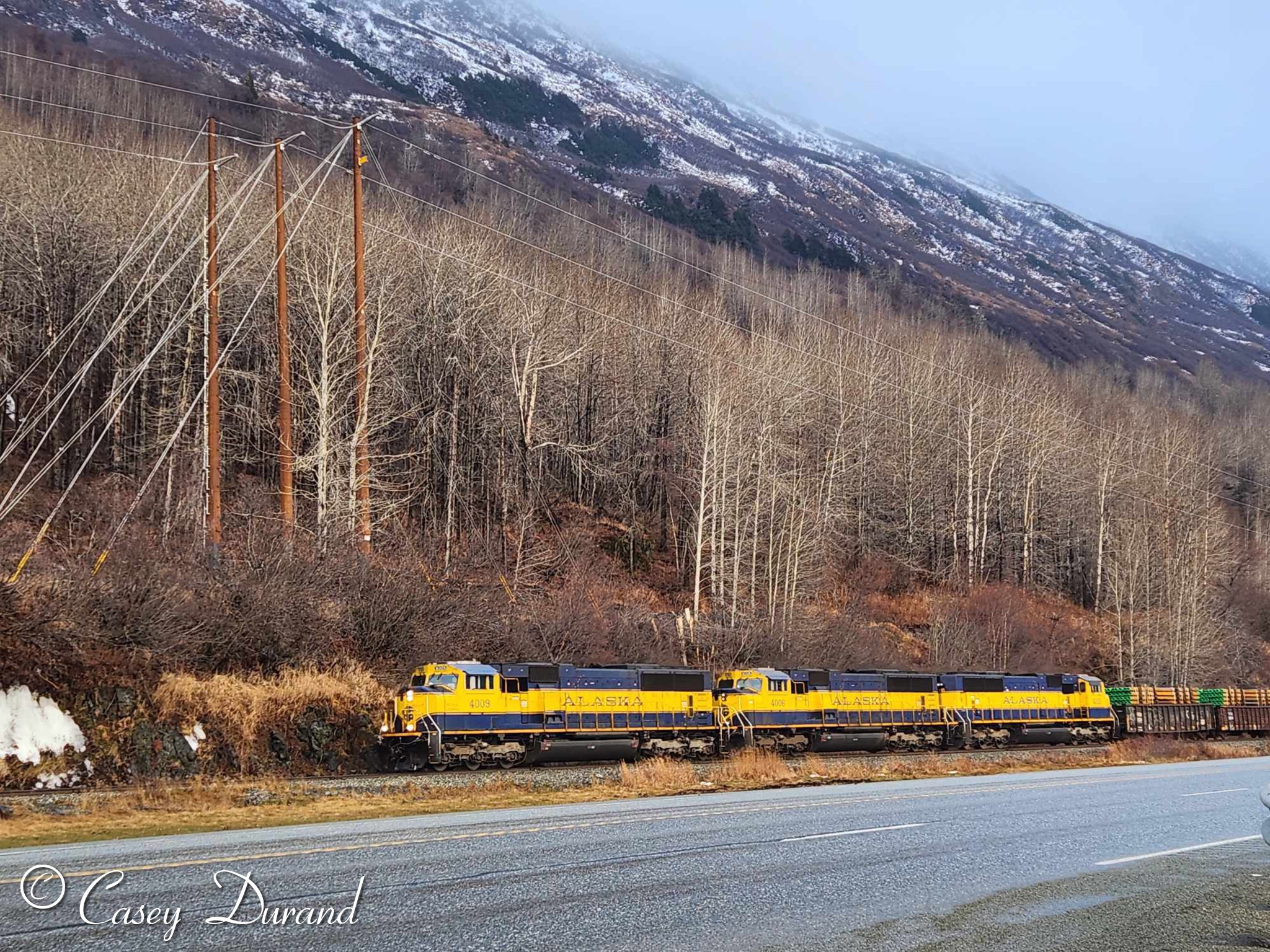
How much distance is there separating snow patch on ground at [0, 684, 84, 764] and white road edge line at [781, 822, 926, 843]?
17.1 meters

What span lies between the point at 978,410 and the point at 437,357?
4008 centimetres

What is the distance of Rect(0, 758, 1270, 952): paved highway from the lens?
25.8ft

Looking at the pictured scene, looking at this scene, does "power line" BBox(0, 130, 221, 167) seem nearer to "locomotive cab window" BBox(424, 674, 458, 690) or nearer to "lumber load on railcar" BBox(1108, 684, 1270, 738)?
"locomotive cab window" BBox(424, 674, 458, 690)

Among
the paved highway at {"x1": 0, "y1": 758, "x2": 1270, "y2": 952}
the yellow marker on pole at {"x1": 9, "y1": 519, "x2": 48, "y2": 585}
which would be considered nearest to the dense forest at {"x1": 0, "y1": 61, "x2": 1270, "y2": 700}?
the yellow marker on pole at {"x1": 9, "y1": 519, "x2": 48, "y2": 585}

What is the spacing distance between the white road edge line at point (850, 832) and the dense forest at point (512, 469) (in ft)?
59.0

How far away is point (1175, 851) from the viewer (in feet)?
41.9

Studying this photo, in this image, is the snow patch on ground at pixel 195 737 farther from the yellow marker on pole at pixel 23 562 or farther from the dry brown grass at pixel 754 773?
the dry brown grass at pixel 754 773

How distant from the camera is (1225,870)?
11.4 metres

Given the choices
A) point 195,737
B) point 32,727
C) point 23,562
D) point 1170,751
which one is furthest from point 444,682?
point 1170,751

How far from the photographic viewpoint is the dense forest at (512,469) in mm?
30297

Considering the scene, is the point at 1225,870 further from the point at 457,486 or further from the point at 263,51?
the point at 263,51

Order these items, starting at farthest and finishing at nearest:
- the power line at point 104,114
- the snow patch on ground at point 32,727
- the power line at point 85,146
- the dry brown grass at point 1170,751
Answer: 1. the power line at point 104,114
2. the power line at point 85,146
3. the dry brown grass at point 1170,751
4. the snow patch on ground at point 32,727

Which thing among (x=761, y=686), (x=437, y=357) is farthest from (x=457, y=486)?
(x=761, y=686)

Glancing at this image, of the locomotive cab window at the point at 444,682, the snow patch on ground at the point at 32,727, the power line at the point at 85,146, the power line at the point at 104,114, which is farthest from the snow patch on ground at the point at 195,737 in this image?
the power line at the point at 104,114
